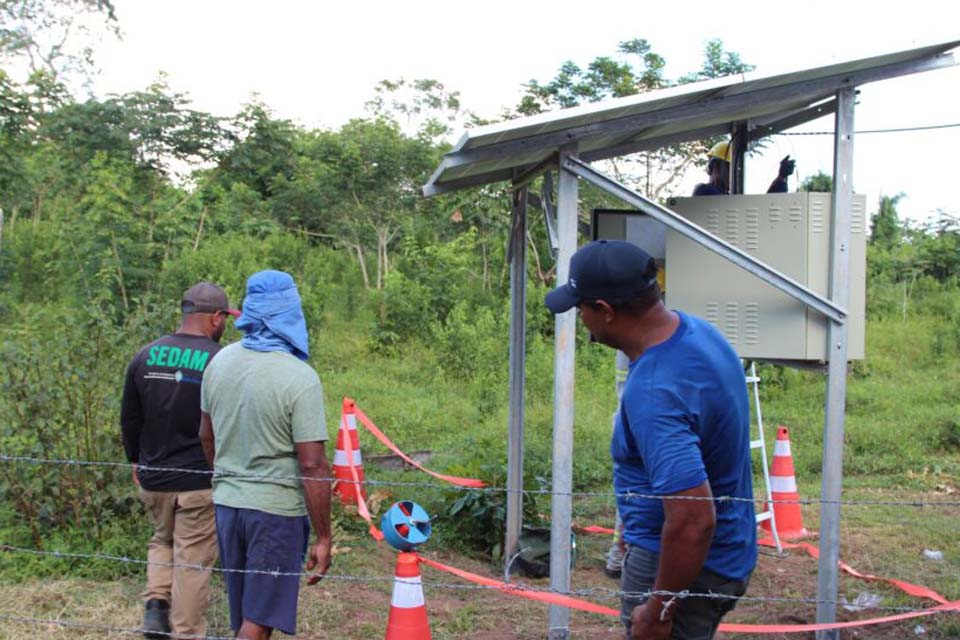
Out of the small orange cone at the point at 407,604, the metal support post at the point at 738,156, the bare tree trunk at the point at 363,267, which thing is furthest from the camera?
the bare tree trunk at the point at 363,267

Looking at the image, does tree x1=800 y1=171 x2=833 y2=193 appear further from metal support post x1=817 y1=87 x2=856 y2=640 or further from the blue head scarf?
the blue head scarf

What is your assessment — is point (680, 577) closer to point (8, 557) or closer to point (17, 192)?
point (8, 557)

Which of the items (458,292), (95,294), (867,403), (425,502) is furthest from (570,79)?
(425,502)

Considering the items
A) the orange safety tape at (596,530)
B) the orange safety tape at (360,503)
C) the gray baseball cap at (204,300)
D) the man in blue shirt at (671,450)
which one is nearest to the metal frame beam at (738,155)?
the orange safety tape at (596,530)

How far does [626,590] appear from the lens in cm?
283

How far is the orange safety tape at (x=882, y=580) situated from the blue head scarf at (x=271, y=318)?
10.8ft

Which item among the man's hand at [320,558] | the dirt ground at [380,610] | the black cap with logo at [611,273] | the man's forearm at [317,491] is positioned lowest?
the dirt ground at [380,610]

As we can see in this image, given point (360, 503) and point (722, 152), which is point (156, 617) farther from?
point (722, 152)

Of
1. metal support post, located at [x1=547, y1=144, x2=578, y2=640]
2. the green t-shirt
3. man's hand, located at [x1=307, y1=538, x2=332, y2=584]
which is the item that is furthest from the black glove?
man's hand, located at [x1=307, y1=538, x2=332, y2=584]

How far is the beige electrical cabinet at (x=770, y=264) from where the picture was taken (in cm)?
502

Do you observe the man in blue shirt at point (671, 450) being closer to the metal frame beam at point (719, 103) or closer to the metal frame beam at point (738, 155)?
the metal frame beam at point (719, 103)

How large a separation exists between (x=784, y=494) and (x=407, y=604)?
14.6ft

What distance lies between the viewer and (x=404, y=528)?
4.36 meters

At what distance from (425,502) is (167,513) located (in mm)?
3057
